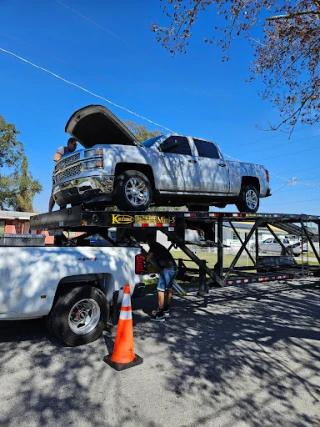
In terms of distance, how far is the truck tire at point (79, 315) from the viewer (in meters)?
4.53

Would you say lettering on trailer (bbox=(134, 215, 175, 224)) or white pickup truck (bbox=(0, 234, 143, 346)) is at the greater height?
lettering on trailer (bbox=(134, 215, 175, 224))

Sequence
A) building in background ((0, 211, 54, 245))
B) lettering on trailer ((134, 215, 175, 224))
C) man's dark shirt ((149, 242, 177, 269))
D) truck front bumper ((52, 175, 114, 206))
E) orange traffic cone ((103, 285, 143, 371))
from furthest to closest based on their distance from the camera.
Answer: building in background ((0, 211, 54, 245))
man's dark shirt ((149, 242, 177, 269))
truck front bumper ((52, 175, 114, 206))
lettering on trailer ((134, 215, 175, 224))
orange traffic cone ((103, 285, 143, 371))

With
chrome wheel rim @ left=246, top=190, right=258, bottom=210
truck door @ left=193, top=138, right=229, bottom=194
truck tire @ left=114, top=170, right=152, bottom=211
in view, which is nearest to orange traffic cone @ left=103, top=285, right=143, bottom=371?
truck tire @ left=114, top=170, right=152, bottom=211

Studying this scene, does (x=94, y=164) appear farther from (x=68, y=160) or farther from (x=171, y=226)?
(x=171, y=226)

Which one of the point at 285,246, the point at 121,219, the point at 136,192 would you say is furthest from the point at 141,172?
the point at 285,246

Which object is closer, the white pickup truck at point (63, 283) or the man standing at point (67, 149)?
the white pickup truck at point (63, 283)

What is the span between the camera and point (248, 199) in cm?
849

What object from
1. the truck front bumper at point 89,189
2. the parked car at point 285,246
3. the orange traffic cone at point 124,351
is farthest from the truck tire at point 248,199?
the orange traffic cone at point 124,351

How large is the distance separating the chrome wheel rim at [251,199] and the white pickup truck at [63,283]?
13.6 feet

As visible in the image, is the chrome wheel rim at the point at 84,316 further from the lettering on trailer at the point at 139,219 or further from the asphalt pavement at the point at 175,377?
the lettering on trailer at the point at 139,219

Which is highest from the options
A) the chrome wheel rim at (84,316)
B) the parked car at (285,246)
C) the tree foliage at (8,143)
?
the tree foliage at (8,143)

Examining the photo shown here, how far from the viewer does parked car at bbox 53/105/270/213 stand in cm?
605

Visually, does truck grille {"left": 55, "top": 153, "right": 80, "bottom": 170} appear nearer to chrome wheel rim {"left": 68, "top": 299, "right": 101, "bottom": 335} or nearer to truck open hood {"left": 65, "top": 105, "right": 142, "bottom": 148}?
truck open hood {"left": 65, "top": 105, "right": 142, "bottom": 148}

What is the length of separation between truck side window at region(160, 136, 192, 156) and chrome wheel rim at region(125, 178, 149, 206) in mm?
1162
